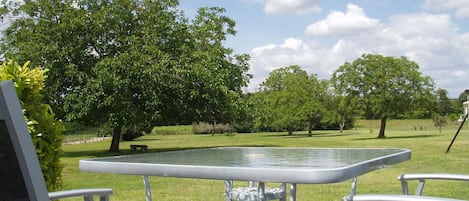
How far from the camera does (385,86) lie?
121 ft

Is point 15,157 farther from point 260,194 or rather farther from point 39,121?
point 39,121

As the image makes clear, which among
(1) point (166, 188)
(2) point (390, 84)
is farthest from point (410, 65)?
(1) point (166, 188)

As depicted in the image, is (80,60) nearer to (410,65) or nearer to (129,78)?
(129,78)

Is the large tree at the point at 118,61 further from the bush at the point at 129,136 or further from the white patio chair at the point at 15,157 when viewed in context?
the bush at the point at 129,136

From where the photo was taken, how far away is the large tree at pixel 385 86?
36656 mm

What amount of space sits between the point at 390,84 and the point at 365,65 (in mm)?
2154

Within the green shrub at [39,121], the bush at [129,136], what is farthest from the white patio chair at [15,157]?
the bush at [129,136]

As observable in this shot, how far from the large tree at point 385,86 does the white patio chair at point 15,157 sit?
36064mm

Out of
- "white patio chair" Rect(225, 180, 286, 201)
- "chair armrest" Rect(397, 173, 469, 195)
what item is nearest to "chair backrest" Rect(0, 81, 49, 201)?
"white patio chair" Rect(225, 180, 286, 201)

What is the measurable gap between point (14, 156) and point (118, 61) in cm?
1785

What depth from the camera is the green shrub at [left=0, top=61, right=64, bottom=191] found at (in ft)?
14.6

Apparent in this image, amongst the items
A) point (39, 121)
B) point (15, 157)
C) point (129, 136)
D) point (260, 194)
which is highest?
point (39, 121)

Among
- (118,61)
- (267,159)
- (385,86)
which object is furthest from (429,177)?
(385,86)

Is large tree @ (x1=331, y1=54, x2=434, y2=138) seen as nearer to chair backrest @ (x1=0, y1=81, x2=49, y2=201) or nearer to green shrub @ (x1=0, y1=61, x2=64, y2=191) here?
green shrub @ (x1=0, y1=61, x2=64, y2=191)
